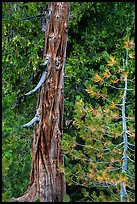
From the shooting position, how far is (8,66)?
3502mm

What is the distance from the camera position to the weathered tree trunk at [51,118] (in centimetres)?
261

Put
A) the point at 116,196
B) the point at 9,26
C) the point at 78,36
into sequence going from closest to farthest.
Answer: the point at 116,196, the point at 9,26, the point at 78,36

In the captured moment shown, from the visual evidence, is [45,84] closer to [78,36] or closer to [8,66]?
[8,66]

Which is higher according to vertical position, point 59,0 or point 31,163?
point 59,0

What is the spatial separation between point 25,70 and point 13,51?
254 mm

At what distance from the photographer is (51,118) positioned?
8.65 ft

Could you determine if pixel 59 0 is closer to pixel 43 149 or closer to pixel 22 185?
pixel 43 149

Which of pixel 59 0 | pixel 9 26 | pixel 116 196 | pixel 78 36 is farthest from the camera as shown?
pixel 78 36

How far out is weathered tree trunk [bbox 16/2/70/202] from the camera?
2.61 meters

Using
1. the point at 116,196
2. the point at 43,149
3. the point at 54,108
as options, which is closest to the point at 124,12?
the point at 54,108

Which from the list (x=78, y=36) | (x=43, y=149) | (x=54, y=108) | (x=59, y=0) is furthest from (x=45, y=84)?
(x=78, y=36)

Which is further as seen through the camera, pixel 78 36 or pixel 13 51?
pixel 78 36

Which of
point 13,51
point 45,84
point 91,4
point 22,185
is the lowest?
point 22,185

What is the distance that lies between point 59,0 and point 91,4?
3.26ft
